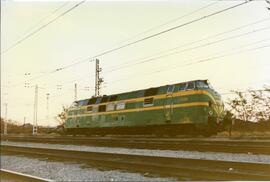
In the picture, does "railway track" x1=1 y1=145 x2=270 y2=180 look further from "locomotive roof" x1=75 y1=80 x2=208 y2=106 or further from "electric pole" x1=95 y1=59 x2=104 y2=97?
"electric pole" x1=95 y1=59 x2=104 y2=97

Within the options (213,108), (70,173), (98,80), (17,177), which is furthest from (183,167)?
(98,80)

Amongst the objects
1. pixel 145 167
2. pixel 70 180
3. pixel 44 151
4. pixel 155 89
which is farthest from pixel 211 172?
pixel 155 89

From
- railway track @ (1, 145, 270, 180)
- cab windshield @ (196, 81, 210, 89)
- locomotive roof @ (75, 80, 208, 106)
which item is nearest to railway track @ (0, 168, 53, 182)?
railway track @ (1, 145, 270, 180)

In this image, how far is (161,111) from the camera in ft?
73.6

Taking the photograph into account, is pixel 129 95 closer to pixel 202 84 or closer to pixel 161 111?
pixel 161 111

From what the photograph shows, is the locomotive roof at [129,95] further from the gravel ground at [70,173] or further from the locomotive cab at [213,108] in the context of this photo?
the gravel ground at [70,173]

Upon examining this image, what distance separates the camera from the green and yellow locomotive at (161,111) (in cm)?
2044

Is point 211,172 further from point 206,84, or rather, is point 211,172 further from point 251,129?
point 251,129

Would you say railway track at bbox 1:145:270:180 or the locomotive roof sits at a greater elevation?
the locomotive roof

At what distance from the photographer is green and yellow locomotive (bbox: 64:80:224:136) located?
20.4 m

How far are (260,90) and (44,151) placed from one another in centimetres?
1759

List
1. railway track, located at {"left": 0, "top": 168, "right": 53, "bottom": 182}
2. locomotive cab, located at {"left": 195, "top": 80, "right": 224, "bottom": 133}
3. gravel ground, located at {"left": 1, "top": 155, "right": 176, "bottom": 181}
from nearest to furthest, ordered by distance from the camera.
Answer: railway track, located at {"left": 0, "top": 168, "right": 53, "bottom": 182} < gravel ground, located at {"left": 1, "top": 155, "right": 176, "bottom": 181} < locomotive cab, located at {"left": 195, "top": 80, "right": 224, "bottom": 133}

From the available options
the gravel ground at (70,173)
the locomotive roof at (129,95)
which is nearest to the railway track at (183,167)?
the gravel ground at (70,173)

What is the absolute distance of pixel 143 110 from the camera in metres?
23.8
